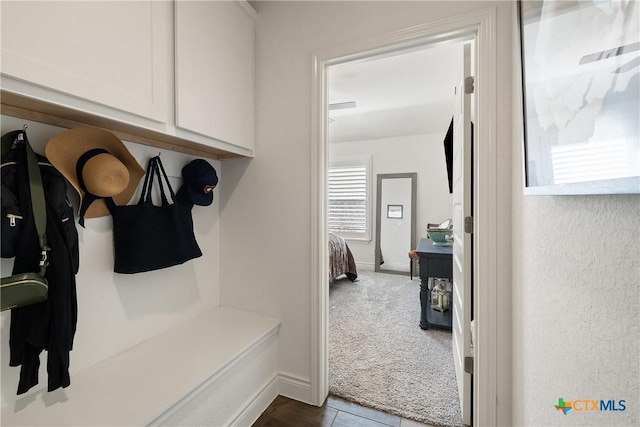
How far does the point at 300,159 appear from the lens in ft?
5.62

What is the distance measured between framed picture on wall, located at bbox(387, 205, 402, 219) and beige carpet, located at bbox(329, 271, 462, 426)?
1784 mm

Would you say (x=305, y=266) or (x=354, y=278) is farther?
(x=354, y=278)

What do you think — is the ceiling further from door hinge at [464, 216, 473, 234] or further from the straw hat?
the straw hat

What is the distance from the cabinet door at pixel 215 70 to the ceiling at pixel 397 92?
0.56m

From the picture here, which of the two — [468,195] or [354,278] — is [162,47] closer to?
[468,195]

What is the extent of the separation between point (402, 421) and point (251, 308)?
1.13 meters

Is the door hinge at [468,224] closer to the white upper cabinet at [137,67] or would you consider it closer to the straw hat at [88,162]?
the white upper cabinet at [137,67]

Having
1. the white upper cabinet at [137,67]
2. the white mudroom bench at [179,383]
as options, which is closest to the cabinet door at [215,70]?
the white upper cabinet at [137,67]

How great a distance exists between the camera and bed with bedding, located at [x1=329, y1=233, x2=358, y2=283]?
12.8 feet

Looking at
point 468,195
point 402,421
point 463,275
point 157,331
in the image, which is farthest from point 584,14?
point 157,331

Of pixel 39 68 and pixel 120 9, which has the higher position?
pixel 120 9

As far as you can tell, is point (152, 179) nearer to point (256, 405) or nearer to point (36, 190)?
point (36, 190)

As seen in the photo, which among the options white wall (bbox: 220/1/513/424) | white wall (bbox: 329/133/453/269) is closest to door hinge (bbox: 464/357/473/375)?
white wall (bbox: 220/1/513/424)

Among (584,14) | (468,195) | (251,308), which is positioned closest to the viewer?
(584,14)
